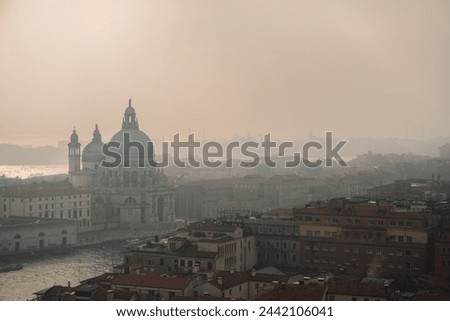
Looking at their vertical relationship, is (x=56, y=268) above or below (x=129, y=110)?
below

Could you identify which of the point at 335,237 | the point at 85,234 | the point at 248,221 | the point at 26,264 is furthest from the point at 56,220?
the point at 335,237

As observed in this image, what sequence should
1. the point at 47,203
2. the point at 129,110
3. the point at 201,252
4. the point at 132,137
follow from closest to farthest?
1. the point at 201,252
2. the point at 129,110
3. the point at 47,203
4. the point at 132,137

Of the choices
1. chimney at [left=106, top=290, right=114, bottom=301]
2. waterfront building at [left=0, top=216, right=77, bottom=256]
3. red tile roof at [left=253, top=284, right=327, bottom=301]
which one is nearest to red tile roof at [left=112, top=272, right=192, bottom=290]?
chimney at [left=106, top=290, right=114, bottom=301]

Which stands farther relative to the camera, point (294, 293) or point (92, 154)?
point (92, 154)

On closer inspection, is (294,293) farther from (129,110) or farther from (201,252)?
(129,110)

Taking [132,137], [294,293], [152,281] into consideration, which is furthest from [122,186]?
[294,293]

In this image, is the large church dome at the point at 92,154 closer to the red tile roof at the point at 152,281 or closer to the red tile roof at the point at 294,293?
the red tile roof at the point at 152,281

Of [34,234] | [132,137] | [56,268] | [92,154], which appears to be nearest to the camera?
[56,268]

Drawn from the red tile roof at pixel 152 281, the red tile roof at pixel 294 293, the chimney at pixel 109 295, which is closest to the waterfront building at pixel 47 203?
the red tile roof at pixel 152 281
